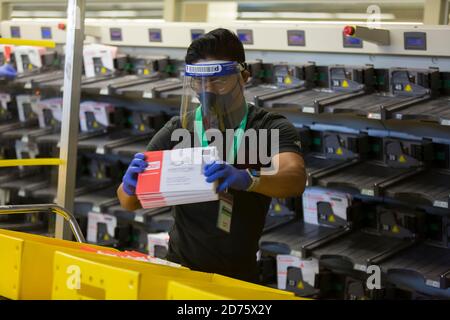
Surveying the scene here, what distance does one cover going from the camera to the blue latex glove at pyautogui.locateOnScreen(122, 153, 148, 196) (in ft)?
9.03

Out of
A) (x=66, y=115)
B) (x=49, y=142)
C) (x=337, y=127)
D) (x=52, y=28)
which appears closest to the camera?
(x=66, y=115)

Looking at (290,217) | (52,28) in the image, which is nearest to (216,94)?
(290,217)

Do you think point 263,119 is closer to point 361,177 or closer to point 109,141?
point 361,177

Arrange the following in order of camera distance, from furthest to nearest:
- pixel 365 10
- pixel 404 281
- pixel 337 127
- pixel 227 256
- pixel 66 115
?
pixel 365 10
pixel 337 127
pixel 404 281
pixel 66 115
pixel 227 256

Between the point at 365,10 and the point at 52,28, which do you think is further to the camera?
the point at 52,28

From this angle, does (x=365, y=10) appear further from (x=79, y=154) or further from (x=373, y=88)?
(x=79, y=154)

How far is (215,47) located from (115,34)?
406cm

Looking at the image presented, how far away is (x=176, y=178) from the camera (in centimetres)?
265

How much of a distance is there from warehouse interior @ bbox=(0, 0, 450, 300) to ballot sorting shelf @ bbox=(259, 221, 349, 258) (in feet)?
0.04

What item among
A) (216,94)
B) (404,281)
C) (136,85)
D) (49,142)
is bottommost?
(404,281)

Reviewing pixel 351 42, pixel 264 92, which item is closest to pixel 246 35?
pixel 264 92

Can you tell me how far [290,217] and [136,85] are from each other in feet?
5.27

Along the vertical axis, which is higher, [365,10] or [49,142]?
[365,10]

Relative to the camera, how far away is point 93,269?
1912 millimetres
